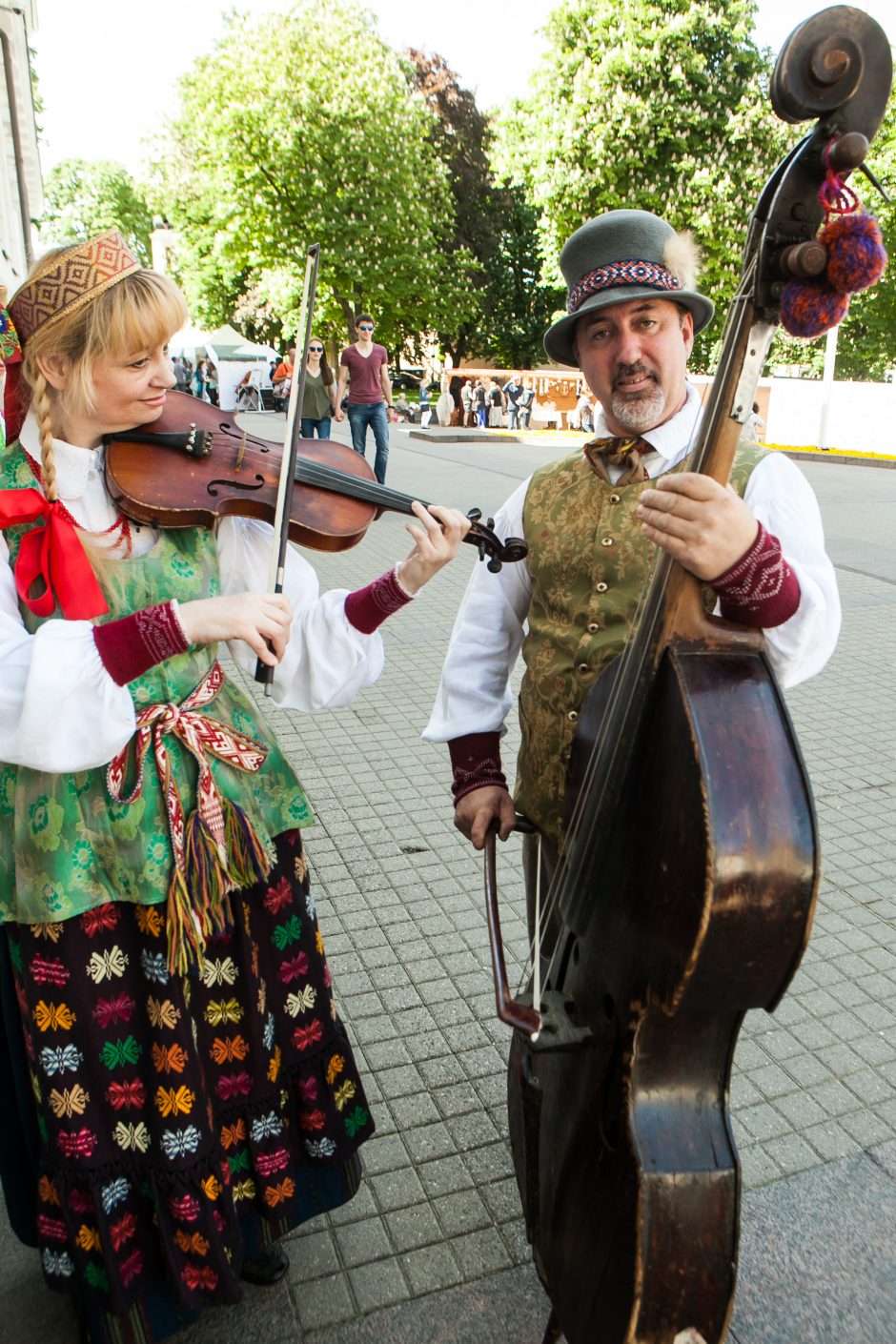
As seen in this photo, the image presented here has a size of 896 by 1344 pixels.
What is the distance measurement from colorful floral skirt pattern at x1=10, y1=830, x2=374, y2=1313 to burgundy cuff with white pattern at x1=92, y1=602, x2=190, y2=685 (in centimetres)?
44

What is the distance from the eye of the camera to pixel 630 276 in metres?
1.73

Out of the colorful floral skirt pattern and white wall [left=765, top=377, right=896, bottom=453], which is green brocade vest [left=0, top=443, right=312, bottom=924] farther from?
white wall [left=765, top=377, right=896, bottom=453]

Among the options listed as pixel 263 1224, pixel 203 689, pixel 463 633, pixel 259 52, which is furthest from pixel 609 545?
pixel 259 52

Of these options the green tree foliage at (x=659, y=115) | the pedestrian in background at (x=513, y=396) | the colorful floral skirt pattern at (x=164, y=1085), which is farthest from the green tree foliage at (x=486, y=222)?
the colorful floral skirt pattern at (x=164, y=1085)

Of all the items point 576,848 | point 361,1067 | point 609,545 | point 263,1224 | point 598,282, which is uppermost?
point 598,282

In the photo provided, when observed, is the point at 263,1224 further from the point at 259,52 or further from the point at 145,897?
the point at 259,52

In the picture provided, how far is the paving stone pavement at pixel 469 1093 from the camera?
195cm

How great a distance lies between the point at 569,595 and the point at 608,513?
0.53 feet

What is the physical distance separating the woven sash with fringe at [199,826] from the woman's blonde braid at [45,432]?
0.38m

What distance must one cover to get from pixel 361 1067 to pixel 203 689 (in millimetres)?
1362

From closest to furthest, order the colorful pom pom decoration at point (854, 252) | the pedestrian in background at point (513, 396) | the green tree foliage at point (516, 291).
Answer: the colorful pom pom decoration at point (854, 252) → the pedestrian in background at point (513, 396) → the green tree foliage at point (516, 291)

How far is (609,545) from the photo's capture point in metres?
1.71

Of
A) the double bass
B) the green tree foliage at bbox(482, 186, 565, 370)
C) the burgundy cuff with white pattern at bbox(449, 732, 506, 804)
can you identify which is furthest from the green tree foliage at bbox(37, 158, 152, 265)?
the double bass

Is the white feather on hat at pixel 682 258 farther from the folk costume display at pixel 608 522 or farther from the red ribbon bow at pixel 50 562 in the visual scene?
the red ribbon bow at pixel 50 562
